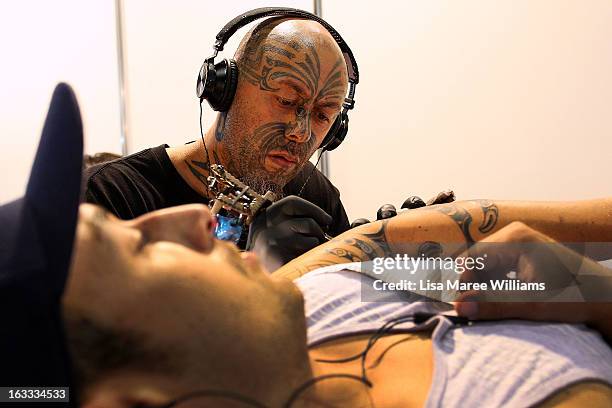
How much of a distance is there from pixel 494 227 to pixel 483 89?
1362 mm

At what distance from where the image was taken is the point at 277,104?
1634 mm

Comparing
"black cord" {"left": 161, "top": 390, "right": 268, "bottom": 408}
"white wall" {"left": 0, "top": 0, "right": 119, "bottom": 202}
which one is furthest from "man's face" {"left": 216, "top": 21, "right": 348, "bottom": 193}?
"white wall" {"left": 0, "top": 0, "right": 119, "bottom": 202}

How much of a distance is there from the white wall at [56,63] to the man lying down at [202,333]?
225 cm

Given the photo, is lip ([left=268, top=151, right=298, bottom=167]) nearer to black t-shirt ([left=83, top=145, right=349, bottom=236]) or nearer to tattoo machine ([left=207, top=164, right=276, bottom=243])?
black t-shirt ([left=83, top=145, right=349, bottom=236])

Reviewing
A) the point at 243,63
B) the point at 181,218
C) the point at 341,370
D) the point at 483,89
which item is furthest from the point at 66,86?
the point at 483,89

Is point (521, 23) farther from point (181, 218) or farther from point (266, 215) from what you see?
point (181, 218)

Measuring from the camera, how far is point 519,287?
2.78 ft

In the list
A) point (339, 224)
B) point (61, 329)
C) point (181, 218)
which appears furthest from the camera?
point (339, 224)

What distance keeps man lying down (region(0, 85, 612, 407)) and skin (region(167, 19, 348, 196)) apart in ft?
2.74

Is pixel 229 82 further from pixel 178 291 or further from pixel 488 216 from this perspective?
pixel 178 291

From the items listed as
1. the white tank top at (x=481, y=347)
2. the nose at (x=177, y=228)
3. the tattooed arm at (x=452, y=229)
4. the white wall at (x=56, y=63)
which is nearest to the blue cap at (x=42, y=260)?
the nose at (x=177, y=228)

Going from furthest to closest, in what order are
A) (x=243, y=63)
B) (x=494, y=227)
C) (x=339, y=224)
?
1. (x=339, y=224)
2. (x=243, y=63)
3. (x=494, y=227)

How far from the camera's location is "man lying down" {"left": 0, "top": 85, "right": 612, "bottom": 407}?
564 millimetres

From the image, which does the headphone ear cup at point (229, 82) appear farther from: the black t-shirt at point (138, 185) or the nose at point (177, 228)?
the nose at point (177, 228)
